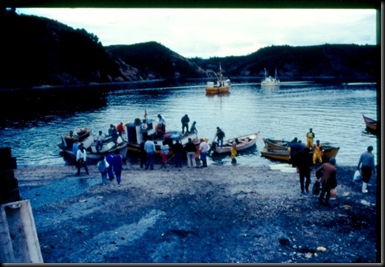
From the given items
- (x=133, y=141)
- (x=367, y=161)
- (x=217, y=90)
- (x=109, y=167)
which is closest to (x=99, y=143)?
(x=133, y=141)

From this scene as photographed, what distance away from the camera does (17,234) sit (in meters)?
4.79

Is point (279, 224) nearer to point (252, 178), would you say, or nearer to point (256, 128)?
point (252, 178)

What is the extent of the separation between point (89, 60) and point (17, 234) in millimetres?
143710

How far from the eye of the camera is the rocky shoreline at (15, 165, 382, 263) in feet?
24.8

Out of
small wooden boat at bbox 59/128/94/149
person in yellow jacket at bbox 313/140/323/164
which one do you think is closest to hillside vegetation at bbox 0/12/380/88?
small wooden boat at bbox 59/128/94/149

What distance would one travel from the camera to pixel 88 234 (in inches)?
347

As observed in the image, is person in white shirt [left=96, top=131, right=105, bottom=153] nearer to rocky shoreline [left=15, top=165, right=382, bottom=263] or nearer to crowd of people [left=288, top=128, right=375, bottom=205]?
rocky shoreline [left=15, top=165, right=382, bottom=263]

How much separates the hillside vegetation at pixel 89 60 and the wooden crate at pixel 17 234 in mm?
83485

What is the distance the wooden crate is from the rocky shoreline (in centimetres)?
283

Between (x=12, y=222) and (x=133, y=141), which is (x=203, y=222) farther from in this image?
(x=133, y=141)

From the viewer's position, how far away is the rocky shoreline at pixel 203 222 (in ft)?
24.8

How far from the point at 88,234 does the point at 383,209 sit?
7.66 meters

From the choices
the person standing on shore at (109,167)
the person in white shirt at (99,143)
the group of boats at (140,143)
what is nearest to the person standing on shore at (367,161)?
the person standing on shore at (109,167)

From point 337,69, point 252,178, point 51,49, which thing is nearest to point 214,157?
point 252,178
